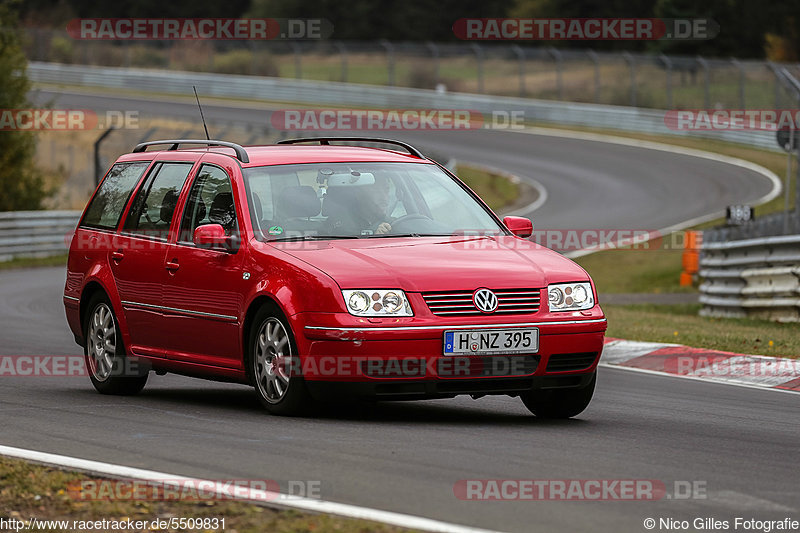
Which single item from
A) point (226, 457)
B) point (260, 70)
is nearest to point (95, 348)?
point (226, 457)

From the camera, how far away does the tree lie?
3036cm

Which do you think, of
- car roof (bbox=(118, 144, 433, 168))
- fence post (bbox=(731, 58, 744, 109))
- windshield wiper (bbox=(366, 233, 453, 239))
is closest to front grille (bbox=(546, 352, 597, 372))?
windshield wiper (bbox=(366, 233, 453, 239))

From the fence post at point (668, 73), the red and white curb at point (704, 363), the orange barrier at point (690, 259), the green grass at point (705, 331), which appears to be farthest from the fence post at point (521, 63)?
the red and white curb at point (704, 363)

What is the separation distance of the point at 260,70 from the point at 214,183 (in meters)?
52.6

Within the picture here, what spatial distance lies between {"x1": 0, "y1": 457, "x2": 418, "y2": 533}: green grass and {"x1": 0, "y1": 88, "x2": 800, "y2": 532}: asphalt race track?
38cm

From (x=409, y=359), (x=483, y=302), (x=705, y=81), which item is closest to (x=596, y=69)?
(x=705, y=81)

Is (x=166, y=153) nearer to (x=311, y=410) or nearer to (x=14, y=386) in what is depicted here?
(x=14, y=386)

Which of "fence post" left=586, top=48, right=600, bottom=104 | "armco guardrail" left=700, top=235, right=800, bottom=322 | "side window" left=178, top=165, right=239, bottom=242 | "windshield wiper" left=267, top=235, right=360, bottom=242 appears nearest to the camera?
"windshield wiper" left=267, top=235, right=360, bottom=242

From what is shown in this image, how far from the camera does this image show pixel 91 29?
242ft

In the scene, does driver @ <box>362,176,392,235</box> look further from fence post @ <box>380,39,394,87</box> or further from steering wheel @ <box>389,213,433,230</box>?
fence post @ <box>380,39,394,87</box>

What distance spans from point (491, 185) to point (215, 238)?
106 ft

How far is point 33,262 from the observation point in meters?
28.9

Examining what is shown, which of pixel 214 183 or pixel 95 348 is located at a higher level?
pixel 214 183

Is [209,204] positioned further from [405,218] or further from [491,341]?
[491,341]
